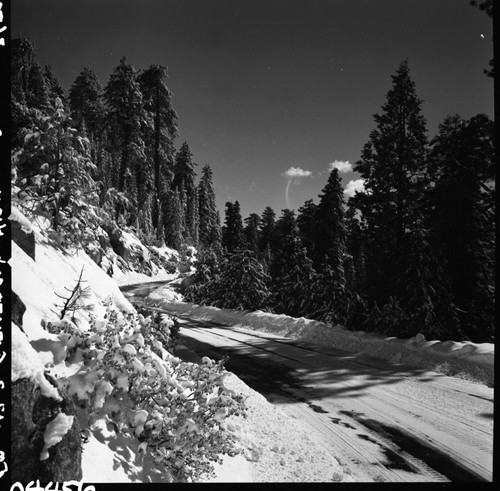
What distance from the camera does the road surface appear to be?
4.14 metres

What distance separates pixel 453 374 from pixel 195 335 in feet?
34.0

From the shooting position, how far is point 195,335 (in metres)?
14.7

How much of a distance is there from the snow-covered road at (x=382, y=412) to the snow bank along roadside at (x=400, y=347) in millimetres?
558

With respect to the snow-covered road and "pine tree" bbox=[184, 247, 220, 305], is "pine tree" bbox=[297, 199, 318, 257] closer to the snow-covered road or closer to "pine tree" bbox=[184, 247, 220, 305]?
"pine tree" bbox=[184, 247, 220, 305]

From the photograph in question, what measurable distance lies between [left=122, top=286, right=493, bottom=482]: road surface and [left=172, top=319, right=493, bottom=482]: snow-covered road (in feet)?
0.04

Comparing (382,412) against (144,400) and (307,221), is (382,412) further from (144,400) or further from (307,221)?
(307,221)

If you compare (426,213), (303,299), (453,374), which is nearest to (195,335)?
(303,299)

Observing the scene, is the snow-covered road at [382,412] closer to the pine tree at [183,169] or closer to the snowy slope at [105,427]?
the snowy slope at [105,427]

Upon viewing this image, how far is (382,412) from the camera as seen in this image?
586cm

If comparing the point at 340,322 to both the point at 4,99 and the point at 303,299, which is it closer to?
the point at 303,299

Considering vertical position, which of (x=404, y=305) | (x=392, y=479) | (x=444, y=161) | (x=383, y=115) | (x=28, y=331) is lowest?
(x=392, y=479)

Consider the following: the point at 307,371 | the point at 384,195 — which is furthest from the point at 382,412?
the point at 384,195

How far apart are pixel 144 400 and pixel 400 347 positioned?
9229 millimetres

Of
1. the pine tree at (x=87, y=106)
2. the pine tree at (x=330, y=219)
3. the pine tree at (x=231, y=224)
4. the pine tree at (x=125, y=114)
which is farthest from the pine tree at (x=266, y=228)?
the pine tree at (x=125, y=114)
